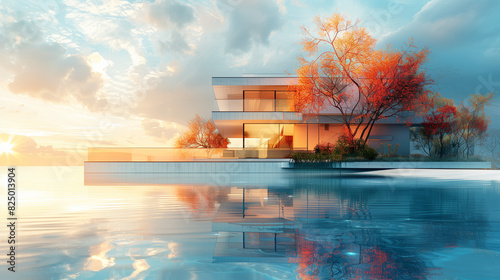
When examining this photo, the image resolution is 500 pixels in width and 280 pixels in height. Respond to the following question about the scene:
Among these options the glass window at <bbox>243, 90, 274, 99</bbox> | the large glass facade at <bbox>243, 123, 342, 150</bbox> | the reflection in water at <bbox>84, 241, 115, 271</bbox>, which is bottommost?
the reflection in water at <bbox>84, 241, 115, 271</bbox>

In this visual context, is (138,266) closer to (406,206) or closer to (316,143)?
(406,206)

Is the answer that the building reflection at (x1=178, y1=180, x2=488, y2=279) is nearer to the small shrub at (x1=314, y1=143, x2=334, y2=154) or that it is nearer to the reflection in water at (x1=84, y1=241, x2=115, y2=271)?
the reflection in water at (x1=84, y1=241, x2=115, y2=271)

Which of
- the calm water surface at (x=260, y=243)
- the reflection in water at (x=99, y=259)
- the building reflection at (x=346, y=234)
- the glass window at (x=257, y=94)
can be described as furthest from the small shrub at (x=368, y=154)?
the reflection in water at (x=99, y=259)

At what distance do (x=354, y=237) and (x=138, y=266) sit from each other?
2.90 metres

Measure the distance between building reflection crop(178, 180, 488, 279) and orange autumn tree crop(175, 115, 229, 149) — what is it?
104 feet

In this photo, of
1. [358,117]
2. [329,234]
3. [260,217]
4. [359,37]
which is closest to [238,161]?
[358,117]

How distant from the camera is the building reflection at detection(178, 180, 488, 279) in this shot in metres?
3.71

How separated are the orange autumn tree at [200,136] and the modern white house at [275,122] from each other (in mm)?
8921

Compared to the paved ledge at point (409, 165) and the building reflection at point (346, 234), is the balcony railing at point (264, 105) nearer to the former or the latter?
the paved ledge at point (409, 165)

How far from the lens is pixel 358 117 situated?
1054 inches

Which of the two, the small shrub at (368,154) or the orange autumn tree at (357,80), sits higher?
the orange autumn tree at (357,80)

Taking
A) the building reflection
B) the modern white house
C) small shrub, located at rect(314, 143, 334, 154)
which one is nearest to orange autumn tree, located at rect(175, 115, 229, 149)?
the modern white house

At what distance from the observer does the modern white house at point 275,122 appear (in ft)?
90.9

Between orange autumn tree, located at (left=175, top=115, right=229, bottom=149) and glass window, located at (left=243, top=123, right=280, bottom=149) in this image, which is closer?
glass window, located at (left=243, top=123, right=280, bottom=149)
